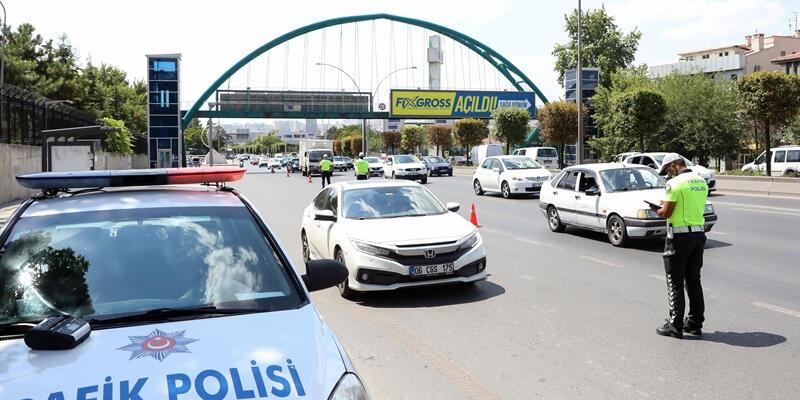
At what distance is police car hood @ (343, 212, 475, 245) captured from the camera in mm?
8242

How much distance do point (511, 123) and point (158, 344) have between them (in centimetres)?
5711

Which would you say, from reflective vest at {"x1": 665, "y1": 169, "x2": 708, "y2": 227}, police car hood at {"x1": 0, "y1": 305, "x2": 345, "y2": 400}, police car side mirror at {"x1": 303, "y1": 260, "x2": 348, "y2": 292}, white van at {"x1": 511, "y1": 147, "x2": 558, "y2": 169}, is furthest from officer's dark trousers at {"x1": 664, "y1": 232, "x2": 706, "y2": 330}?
white van at {"x1": 511, "y1": 147, "x2": 558, "y2": 169}

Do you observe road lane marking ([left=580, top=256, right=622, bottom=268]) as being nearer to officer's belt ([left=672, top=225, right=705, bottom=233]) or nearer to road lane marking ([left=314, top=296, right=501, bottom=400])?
officer's belt ([left=672, top=225, right=705, bottom=233])

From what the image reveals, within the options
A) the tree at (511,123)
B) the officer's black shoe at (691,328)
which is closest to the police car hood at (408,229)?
the officer's black shoe at (691,328)

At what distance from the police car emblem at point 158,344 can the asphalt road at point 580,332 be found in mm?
2536

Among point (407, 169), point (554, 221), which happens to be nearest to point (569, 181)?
point (554, 221)

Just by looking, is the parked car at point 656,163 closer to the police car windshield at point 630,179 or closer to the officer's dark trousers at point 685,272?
the police car windshield at point 630,179

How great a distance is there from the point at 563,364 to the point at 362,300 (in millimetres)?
3314

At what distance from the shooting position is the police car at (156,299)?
2461mm

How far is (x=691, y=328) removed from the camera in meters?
6.54

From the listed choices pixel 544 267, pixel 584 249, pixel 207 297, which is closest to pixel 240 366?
pixel 207 297

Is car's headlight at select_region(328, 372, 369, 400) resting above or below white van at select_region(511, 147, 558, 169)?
below

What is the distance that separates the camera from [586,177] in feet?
45.2

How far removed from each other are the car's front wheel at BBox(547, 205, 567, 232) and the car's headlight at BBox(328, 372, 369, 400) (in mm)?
12344
